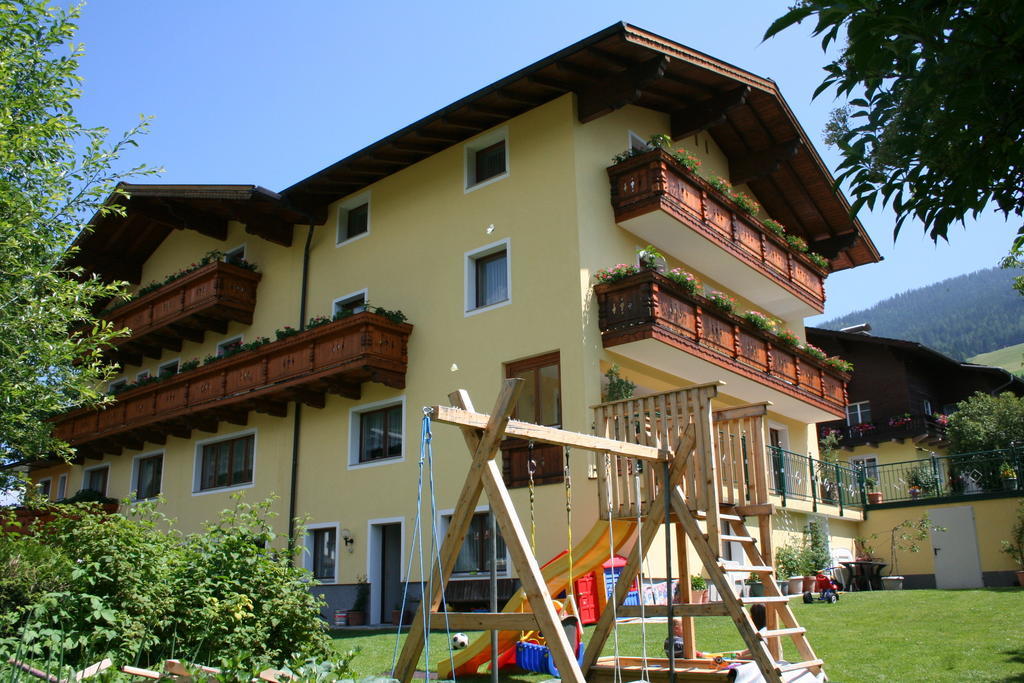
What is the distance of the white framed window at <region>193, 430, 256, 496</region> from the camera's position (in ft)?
75.8

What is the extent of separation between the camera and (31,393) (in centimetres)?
1217

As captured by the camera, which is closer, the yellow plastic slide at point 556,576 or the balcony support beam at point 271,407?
the yellow plastic slide at point 556,576

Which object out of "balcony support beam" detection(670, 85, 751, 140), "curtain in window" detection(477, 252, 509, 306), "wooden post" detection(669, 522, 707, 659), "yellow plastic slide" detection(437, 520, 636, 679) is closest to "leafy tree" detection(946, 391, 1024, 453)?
"balcony support beam" detection(670, 85, 751, 140)

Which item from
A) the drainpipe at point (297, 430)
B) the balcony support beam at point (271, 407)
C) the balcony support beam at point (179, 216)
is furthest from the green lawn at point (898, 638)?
the balcony support beam at point (179, 216)

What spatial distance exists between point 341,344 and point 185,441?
847 centimetres

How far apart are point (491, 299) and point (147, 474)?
13.6 meters

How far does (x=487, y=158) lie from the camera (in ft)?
66.1

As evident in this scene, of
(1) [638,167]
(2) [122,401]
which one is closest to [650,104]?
(1) [638,167]

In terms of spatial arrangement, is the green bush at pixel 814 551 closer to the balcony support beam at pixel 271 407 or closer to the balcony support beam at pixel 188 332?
the balcony support beam at pixel 271 407

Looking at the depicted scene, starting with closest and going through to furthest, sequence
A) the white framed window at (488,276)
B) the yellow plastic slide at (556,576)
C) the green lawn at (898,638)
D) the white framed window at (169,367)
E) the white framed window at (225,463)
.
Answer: the green lawn at (898,638), the yellow plastic slide at (556,576), the white framed window at (488,276), the white framed window at (225,463), the white framed window at (169,367)

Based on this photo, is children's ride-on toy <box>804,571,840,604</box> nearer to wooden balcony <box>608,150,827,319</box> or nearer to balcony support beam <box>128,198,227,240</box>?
wooden balcony <box>608,150,827,319</box>

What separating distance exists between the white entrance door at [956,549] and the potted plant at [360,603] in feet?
45.4

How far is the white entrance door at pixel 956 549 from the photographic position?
22.2 m

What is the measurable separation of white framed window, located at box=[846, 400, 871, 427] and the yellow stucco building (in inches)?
485
